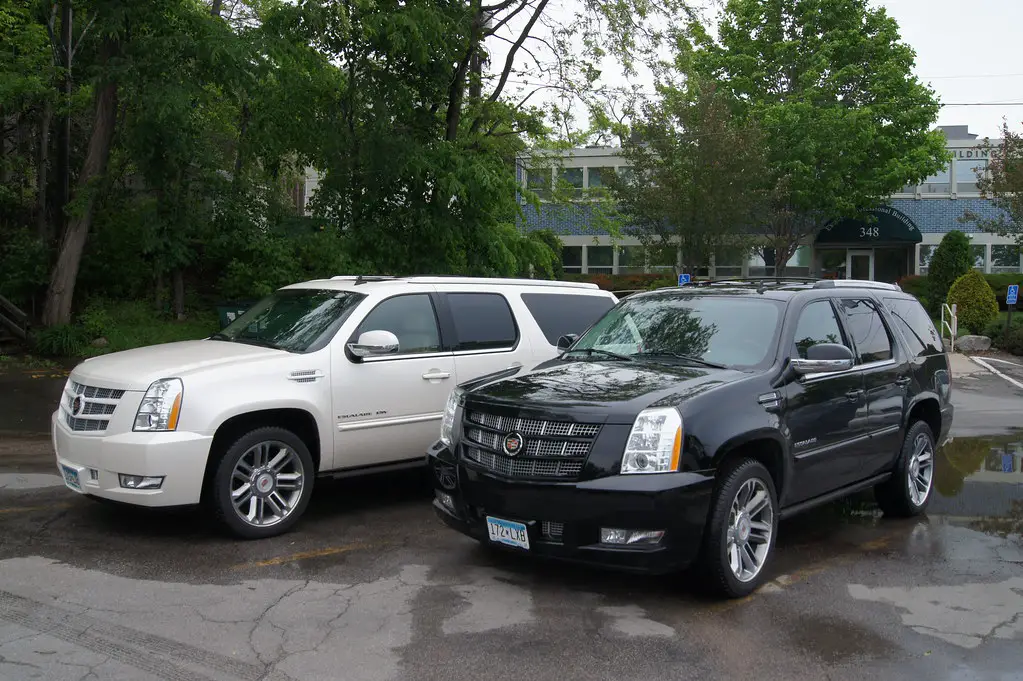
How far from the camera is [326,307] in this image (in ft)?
24.2

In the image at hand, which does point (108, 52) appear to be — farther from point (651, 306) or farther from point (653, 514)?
point (653, 514)

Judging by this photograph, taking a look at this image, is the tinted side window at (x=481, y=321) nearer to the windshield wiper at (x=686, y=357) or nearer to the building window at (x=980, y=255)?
the windshield wiper at (x=686, y=357)

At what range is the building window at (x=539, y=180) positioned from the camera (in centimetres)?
2091

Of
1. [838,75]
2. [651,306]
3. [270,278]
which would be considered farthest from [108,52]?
[838,75]

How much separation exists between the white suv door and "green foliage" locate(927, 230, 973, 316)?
1181 inches

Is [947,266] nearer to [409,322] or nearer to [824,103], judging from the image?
[824,103]

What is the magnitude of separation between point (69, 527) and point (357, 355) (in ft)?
7.73

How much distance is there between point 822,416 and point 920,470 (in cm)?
199

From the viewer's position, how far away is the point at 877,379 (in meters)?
6.67

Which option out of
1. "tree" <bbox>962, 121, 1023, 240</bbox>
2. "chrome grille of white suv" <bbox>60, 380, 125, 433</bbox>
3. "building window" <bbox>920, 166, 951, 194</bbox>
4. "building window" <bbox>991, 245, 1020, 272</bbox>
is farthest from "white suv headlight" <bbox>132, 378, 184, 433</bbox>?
"building window" <bbox>991, 245, 1020, 272</bbox>

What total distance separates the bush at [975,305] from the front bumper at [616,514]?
23313mm

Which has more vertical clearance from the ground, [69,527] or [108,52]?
[108,52]

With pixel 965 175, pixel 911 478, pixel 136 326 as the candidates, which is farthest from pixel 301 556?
pixel 965 175

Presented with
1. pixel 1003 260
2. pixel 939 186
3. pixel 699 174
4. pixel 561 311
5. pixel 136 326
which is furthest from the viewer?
pixel 939 186
